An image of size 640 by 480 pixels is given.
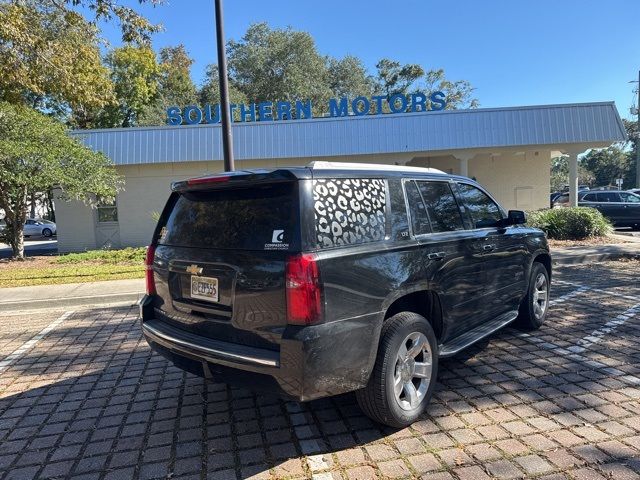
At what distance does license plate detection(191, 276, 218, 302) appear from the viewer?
3.18 m

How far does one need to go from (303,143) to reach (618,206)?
12.4 meters

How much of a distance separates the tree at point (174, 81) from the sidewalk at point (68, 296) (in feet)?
102

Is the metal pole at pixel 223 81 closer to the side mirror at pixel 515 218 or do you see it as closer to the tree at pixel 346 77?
the side mirror at pixel 515 218

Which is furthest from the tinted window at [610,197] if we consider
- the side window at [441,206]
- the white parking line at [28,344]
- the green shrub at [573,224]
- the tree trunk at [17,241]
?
the tree trunk at [17,241]

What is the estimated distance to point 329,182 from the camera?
314 cm

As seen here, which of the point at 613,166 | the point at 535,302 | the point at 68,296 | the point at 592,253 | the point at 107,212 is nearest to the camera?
the point at 535,302

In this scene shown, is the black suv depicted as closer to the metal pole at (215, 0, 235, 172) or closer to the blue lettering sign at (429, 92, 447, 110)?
→ the metal pole at (215, 0, 235, 172)

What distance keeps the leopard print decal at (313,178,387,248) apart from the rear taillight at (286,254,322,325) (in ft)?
0.61

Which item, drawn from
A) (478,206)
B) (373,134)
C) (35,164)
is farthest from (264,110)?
(478,206)

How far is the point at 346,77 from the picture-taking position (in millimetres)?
46625

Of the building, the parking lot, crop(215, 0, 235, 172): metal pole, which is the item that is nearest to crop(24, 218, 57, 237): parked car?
the building

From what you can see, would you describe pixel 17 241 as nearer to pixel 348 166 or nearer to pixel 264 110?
pixel 264 110

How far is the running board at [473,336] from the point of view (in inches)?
150

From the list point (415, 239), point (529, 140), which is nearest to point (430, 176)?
point (415, 239)
